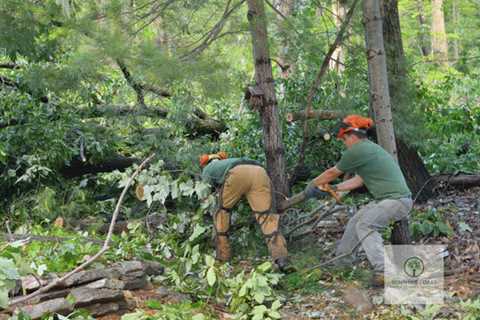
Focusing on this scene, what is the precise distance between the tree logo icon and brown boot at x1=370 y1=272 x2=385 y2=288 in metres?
0.29

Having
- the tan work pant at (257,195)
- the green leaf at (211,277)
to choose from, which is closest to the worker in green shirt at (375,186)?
the tan work pant at (257,195)

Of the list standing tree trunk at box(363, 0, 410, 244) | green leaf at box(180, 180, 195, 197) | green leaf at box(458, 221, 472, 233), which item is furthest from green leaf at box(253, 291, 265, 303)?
green leaf at box(458, 221, 472, 233)

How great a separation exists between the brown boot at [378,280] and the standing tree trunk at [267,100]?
1.45 m

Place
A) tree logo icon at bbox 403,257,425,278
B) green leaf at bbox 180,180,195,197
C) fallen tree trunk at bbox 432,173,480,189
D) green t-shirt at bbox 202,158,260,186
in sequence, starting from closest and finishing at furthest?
tree logo icon at bbox 403,257,425,278 → green t-shirt at bbox 202,158,260,186 → green leaf at bbox 180,180,195,197 → fallen tree trunk at bbox 432,173,480,189

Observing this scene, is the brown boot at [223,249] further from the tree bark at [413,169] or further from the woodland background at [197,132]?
the tree bark at [413,169]

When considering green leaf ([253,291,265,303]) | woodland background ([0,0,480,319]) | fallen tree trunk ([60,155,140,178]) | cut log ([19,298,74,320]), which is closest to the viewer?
cut log ([19,298,74,320])

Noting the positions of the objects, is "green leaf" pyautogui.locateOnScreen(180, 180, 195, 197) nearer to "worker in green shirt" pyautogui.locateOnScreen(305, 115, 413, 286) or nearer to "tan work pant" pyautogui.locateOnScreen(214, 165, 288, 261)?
"tan work pant" pyautogui.locateOnScreen(214, 165, 288, 261)

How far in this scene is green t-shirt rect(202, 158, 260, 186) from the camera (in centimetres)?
623

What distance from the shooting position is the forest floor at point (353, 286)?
4.82 meters

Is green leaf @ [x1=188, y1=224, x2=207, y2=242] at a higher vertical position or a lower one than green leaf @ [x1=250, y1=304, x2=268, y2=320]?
higher

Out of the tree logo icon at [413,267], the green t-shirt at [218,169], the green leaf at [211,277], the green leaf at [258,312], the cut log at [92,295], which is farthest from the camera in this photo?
the green t-shirt at [218,169]

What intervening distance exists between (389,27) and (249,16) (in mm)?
1990

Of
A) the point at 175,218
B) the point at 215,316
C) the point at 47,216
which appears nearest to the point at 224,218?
the point at 175,218

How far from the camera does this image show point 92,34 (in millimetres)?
6352
